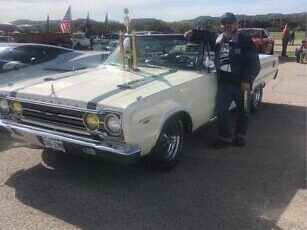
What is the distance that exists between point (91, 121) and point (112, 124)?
249 millimetres

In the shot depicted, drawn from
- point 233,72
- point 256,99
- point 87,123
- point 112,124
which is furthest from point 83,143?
point 256,99

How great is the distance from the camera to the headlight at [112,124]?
13.9ft

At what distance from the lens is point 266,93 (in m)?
10.7

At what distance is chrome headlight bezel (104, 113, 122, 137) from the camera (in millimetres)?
4215

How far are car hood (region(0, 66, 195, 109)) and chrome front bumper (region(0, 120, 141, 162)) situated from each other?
0.32m

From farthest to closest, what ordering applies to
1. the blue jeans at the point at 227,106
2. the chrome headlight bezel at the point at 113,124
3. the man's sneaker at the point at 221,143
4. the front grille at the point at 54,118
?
the man's sneaker at the point at 221,143 < the blue jeans at the point at 227,106 < the front grille at the point at 54,118 < the chrome headlight bezel at the point at 113,124

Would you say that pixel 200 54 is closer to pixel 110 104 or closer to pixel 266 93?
pixel 110 104

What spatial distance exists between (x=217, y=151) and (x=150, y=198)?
5.95 ft

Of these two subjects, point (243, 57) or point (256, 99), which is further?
point (256, 99)

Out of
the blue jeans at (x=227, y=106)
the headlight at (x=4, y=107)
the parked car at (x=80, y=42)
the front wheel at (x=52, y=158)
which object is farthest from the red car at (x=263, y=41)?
the headlight at (x=4, y=107)

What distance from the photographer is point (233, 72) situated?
19.1 ft

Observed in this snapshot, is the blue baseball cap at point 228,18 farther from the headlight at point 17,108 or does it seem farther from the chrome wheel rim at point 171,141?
the headlight at point 17,108

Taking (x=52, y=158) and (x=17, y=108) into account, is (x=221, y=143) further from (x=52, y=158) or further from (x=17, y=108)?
(x=17, y=108)

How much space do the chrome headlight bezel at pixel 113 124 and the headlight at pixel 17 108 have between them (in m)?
1.13
